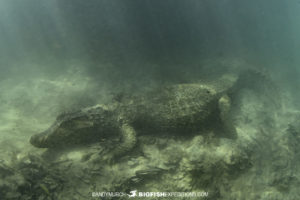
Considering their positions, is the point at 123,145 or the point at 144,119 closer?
the point at 123,145

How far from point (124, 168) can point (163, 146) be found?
1123 mm

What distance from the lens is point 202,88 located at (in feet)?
16.4

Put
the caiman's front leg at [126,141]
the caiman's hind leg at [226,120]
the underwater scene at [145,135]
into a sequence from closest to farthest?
the underwater scene at [145,135] → the caiman's front leg at [126,141] → the caiman's hind leg at [226,120]

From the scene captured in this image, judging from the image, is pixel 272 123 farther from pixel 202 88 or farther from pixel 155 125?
pixel 155 125

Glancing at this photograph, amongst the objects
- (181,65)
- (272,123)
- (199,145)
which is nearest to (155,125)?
(199,145)

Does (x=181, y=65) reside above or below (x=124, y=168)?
above

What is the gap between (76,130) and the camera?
12.4ft

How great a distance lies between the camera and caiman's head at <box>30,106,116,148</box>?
3.63 metres

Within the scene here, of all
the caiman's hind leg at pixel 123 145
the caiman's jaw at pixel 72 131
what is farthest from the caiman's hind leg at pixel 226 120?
the caiman's jaw at pixel 72 131

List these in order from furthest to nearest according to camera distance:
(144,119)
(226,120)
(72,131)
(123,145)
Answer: (226,120) < (144,119) < (123,145) < (72,131)

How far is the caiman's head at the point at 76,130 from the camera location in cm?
363

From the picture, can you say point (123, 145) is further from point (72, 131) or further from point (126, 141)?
point (72, 131)

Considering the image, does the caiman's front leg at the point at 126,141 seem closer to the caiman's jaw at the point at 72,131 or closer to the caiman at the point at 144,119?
the caiman at the point at 144,119

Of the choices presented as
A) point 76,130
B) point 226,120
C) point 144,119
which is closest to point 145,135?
point 144,119
